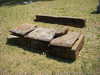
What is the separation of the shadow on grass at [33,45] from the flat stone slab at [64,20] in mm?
2365

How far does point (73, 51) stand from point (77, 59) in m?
0.30

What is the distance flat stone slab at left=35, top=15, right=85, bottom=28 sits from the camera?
726 cm

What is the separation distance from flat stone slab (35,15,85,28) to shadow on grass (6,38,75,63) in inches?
93.1

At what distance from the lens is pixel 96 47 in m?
5.38

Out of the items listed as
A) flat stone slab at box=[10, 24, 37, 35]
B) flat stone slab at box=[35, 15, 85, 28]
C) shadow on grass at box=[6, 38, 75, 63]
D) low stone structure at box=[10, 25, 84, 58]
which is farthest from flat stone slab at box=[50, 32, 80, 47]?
flat stone slab at box=[35, 15, 85, 28]

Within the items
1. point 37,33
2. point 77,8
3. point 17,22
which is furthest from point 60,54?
point 77,8

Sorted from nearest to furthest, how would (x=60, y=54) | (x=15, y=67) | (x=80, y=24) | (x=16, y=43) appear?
(x=15, y=67) < (x=60, y=54) < (x=16, y=43) < (x=80, y=24)

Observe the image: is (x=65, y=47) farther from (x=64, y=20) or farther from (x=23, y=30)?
(x=64, y=20)

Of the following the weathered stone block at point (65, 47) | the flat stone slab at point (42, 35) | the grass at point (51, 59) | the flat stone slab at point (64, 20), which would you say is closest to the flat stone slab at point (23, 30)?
the flat stone slab at point (42, 35)

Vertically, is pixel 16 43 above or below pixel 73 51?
below

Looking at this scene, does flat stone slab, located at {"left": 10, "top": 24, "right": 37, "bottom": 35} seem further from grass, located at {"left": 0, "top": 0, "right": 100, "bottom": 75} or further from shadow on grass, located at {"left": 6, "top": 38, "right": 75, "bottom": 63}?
grass, located at {"left": 0, "top": 0, "right": 100, "bottom": 75}

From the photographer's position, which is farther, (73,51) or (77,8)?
(77,8)

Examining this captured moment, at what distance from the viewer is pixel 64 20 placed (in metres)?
7.59

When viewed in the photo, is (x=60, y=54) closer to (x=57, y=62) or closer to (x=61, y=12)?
(x=57, y=62)
